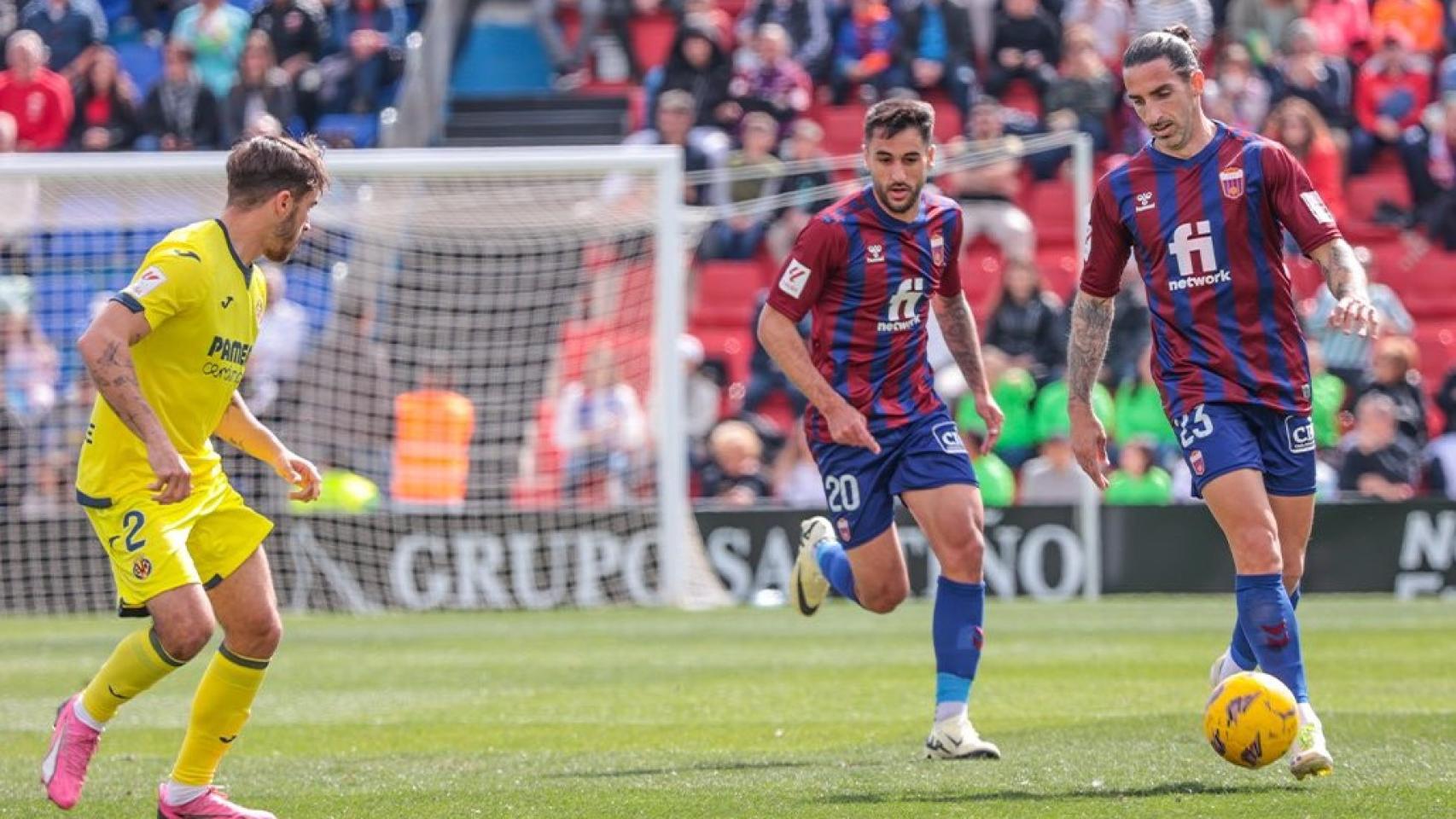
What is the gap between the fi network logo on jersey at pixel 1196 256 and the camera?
7.41 m

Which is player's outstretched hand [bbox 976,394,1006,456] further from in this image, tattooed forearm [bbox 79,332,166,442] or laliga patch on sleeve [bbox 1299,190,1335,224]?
tattooed forearm [bbox 79,332,166,442]

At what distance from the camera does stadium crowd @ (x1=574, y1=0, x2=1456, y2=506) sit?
17.8 meters

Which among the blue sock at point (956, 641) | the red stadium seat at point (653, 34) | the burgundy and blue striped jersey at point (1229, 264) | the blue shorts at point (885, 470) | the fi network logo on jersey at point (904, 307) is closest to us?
the burgundy and blue striped jersey at point (1229, 264)

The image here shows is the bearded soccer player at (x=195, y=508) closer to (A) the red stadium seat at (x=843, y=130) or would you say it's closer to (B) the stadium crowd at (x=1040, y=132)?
(B) the stadium crowd at (x=1040, y=132)

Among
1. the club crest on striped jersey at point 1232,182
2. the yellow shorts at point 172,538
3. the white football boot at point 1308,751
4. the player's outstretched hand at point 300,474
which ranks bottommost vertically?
the white football boot at point 1308,751

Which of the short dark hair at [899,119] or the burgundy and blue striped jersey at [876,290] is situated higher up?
the short dark hair at [899,119]

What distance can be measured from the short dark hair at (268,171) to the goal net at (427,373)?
9531 millimetres

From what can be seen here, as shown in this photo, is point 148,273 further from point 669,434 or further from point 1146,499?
point 1146,499

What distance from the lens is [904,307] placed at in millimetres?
8594

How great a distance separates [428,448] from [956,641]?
10104 millimetres

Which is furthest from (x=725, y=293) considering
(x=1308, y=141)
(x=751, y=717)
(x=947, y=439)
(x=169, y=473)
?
(x=169, y=473)

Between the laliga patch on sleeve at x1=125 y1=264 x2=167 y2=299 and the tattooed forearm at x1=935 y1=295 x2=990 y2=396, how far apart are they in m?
3.32

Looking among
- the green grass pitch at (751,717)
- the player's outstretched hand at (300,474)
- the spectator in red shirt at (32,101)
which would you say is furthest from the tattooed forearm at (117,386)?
the spectator in red shirt at (32,101)

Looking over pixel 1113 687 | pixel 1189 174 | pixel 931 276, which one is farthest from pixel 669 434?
pixel 1189 174
